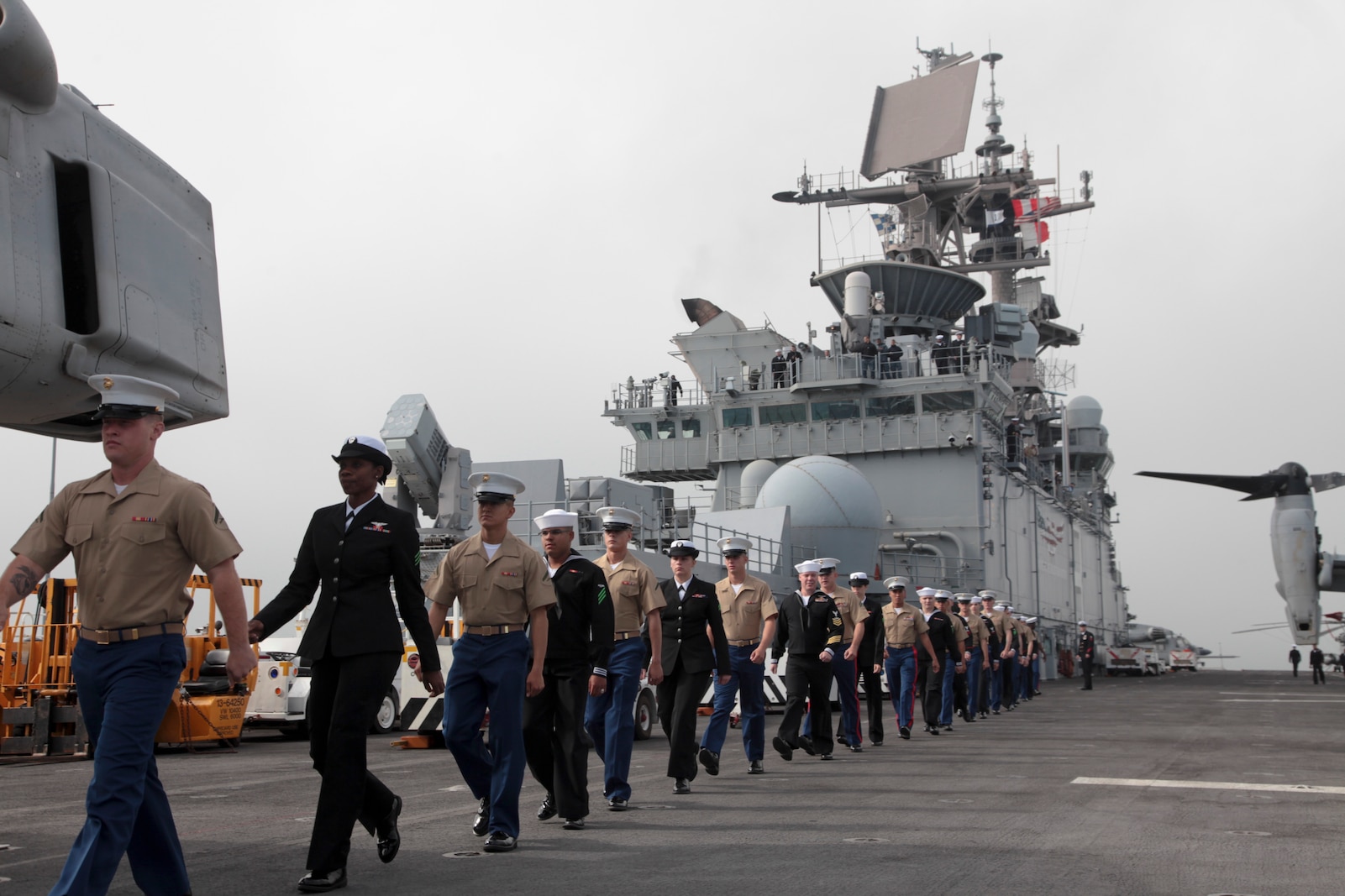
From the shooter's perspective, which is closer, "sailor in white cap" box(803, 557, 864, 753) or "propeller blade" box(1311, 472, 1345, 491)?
"sailor in white cap" box(803, 557, 864, 753)

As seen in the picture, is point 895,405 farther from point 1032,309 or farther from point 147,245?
point 147,245

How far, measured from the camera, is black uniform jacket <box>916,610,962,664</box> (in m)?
15.8

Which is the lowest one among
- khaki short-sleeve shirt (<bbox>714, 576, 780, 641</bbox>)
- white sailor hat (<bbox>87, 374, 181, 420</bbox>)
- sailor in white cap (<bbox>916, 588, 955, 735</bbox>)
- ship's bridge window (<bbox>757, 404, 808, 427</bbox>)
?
sailor in white cap (<bbox>916, 588, 955, 735</bbox>)

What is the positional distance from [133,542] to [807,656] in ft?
24.8

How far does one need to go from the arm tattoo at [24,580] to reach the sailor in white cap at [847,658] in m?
7.90

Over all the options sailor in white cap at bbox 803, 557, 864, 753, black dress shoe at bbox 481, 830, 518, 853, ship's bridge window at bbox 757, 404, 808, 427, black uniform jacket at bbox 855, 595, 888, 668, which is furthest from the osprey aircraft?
black dress shoe at bbox 481, 830, 518, 853

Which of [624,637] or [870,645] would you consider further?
[870,645]

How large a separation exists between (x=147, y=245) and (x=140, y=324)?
1.19 feet

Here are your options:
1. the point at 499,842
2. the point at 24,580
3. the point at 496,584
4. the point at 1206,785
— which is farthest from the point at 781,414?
the point at 24,580

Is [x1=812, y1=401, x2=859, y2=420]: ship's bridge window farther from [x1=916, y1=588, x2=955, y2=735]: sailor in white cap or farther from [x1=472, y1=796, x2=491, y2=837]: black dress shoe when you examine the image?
[x1=472, y1=796, x2=491, y2=837]: black dress shoe

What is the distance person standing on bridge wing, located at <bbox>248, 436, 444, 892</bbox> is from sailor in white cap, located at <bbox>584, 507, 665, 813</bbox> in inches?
102

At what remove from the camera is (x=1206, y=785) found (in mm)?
8758

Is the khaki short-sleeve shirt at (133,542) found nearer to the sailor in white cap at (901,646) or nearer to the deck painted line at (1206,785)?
the deck painted line at (1206,785)

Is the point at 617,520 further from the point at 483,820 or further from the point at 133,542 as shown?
the point at 133,542
